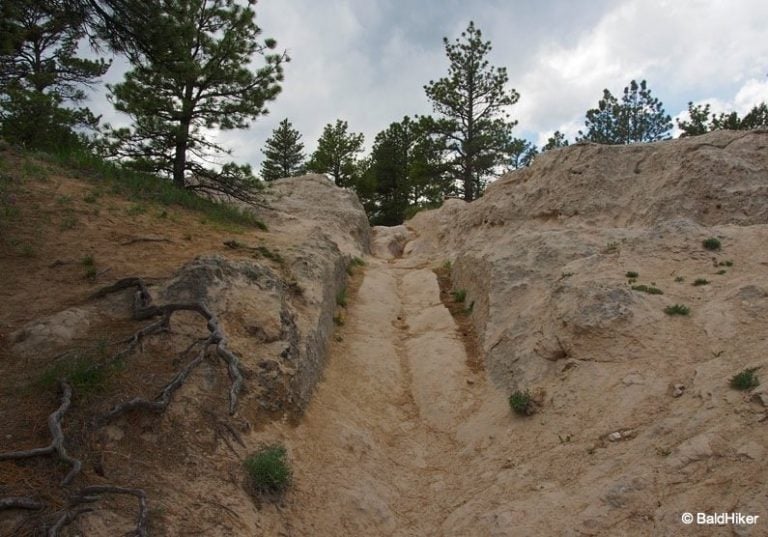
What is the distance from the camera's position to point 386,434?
9.58 metres

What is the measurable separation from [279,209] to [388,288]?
26.9 ft

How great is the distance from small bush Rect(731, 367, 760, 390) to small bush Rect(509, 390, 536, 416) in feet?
9.77

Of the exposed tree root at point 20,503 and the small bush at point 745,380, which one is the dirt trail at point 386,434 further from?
the small bush at point 745,380

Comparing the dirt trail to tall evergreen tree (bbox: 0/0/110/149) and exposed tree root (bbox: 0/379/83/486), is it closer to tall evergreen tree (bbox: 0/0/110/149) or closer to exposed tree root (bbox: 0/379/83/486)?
exposed tree root (bbox: 0/379/83/486)

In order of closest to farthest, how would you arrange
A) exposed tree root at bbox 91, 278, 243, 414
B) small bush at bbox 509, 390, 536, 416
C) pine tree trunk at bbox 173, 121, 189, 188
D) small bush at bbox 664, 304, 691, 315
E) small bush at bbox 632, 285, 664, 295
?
exposed tree root at bbox 91, 278, 243, 414 < small bush at bbox 509, 390, 536, 416 < small bush at bbox 664, 304, 691, 315 < small bush at bbox 632, 285, 664, 295 < pine tree trunk at bbox 173, 121, 189, 188

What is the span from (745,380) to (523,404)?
10.6ft

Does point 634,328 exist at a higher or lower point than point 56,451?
higher

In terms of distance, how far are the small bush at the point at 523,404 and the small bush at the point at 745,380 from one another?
2977 mm

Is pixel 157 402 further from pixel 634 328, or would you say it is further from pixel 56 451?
pixel 634 328

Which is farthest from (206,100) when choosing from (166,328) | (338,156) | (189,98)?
(338,156)

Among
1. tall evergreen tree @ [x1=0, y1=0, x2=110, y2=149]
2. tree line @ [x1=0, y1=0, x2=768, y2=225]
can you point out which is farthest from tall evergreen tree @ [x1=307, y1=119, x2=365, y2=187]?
tall evergreen tree @ [x1=0, y1=0, x2=110, y2=149]

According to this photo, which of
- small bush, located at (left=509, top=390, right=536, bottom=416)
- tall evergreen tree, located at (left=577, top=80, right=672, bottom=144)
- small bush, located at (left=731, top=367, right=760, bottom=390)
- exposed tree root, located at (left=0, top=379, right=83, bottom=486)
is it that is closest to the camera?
exposed tree root, located at (left=0, top=379, right=83, bottom=486)

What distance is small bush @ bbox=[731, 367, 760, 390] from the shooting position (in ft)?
22.4

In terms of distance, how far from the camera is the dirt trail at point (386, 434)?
24.5ft
